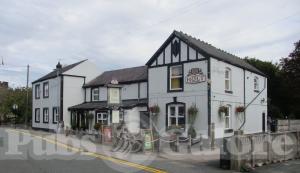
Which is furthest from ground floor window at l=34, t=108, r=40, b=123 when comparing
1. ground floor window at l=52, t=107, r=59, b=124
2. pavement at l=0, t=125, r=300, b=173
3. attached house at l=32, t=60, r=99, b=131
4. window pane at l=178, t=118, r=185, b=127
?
pavement at l=0, t=125, r=300, b=173

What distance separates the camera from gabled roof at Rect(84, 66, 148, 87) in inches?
1248

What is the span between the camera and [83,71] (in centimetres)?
3938

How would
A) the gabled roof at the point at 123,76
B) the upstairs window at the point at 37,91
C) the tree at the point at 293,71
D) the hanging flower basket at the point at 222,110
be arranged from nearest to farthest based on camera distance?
the hanging flower basket at the point at 222,110 < the gabled roof at the point at 123,76 < the tree at the point at 293,71 < the upstairs window at the point at 37,91

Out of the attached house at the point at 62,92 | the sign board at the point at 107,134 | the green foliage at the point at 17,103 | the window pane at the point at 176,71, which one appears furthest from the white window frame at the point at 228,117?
the green foliage at the point at 17,103

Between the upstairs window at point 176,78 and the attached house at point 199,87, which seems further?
the upstairs window at point 176,78

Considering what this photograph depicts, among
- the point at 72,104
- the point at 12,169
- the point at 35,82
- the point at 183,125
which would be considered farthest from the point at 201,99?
the point at 35,82

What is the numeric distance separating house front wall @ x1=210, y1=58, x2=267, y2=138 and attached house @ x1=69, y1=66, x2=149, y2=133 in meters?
5.77

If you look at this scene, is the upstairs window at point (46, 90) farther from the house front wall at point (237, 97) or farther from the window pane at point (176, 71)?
the house front wall at point (237, 97)

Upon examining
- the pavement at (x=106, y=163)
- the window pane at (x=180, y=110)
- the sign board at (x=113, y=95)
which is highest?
the sign board at (x=113, y=95)

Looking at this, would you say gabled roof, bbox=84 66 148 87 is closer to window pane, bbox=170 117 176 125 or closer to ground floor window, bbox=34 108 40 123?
window pane, bbox=170 117 176 125

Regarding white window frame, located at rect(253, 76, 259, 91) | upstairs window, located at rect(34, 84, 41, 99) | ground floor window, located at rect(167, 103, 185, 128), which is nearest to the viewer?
ground floor window, located at rect(167, 103, 185, 128)

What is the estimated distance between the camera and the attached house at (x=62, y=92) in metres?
38.0

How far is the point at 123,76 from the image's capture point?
113 feet

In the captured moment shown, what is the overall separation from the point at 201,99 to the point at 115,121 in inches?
217
